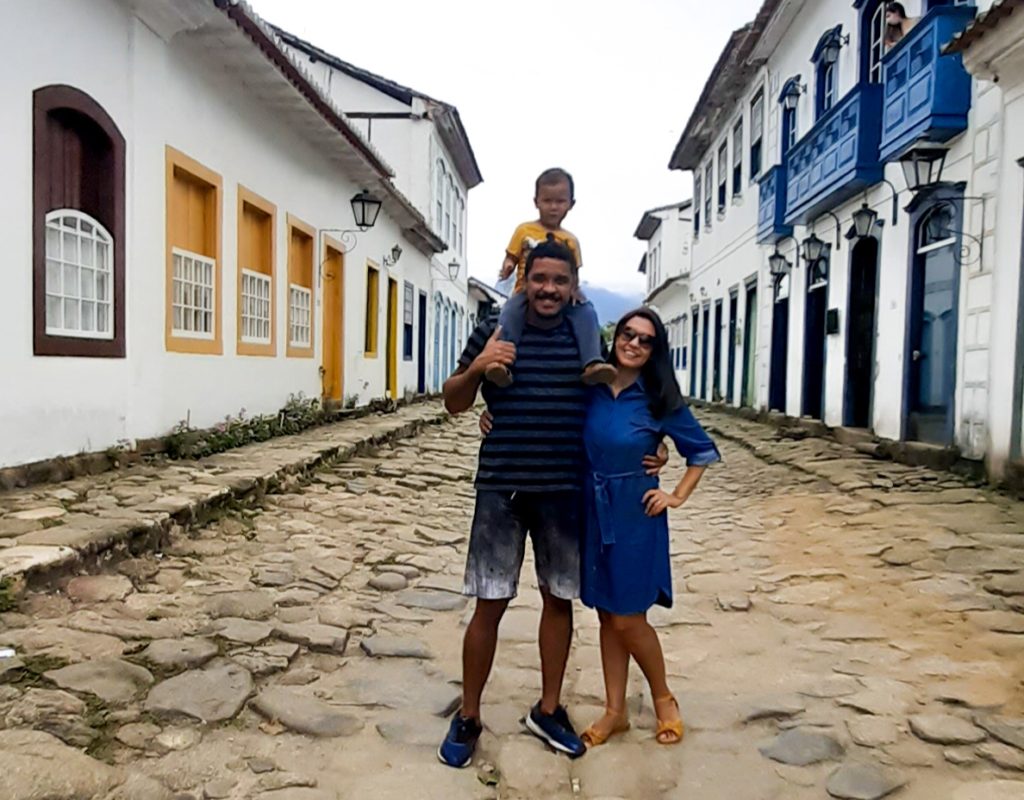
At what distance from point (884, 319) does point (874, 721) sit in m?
7.95

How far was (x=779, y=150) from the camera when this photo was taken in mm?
14844

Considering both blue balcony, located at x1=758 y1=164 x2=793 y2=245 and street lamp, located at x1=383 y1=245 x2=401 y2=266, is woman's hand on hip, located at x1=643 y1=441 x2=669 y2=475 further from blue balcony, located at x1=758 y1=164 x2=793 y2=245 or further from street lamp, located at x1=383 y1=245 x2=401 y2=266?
street lamp, located at x1=383 y1=245 x2=401 y2=266

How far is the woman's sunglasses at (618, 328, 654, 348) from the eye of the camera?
9.46 ft

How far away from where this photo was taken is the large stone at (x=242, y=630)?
3818mm

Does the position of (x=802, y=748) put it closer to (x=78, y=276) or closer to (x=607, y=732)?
(x=607, y=732)

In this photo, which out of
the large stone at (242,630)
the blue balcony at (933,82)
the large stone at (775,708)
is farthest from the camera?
the blue balcony at (933,82)

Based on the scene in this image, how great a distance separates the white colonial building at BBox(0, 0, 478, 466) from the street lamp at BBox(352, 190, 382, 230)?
0.04m

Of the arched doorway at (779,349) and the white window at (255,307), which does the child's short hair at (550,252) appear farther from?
the arched doorway at (779,349)

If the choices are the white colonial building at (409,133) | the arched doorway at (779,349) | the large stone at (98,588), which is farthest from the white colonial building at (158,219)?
the white colonial building at (409,133)

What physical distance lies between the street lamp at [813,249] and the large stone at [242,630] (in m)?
10.6

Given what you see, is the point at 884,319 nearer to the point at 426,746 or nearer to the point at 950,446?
Result: the point at 950,446

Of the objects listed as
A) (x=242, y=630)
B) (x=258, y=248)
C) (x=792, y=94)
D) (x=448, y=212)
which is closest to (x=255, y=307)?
(x=258, y=248)

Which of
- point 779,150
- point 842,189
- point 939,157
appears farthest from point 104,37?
point 779,150

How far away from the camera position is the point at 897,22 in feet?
31.4
